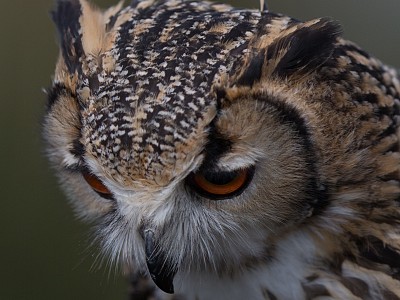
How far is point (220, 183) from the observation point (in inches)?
83.5

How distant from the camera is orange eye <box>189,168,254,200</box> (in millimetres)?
2109

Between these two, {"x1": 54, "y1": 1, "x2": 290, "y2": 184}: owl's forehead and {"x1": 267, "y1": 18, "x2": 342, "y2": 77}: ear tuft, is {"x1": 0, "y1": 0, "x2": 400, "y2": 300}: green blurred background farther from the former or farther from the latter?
{"x1": 267, "y1": 18, "x2": 342, "y2": 77}: ear tuft

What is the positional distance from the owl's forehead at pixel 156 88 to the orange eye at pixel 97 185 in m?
0.10

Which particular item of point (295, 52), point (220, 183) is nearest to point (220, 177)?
point (220, 183)

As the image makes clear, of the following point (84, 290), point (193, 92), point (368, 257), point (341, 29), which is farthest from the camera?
point (84, 290)

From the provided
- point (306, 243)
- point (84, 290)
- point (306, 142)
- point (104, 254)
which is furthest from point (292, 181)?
point (84, 290)

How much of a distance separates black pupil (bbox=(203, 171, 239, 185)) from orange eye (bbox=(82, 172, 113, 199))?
0.27 metres

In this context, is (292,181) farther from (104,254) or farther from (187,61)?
(104,254)

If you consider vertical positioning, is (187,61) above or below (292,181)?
above

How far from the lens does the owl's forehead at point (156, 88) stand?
2.07m

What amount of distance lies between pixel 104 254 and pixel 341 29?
2.65ft

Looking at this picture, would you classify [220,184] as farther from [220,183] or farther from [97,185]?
[97,185]

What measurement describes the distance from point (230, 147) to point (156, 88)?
20 centimetres

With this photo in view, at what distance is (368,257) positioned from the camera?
249 centimetres
